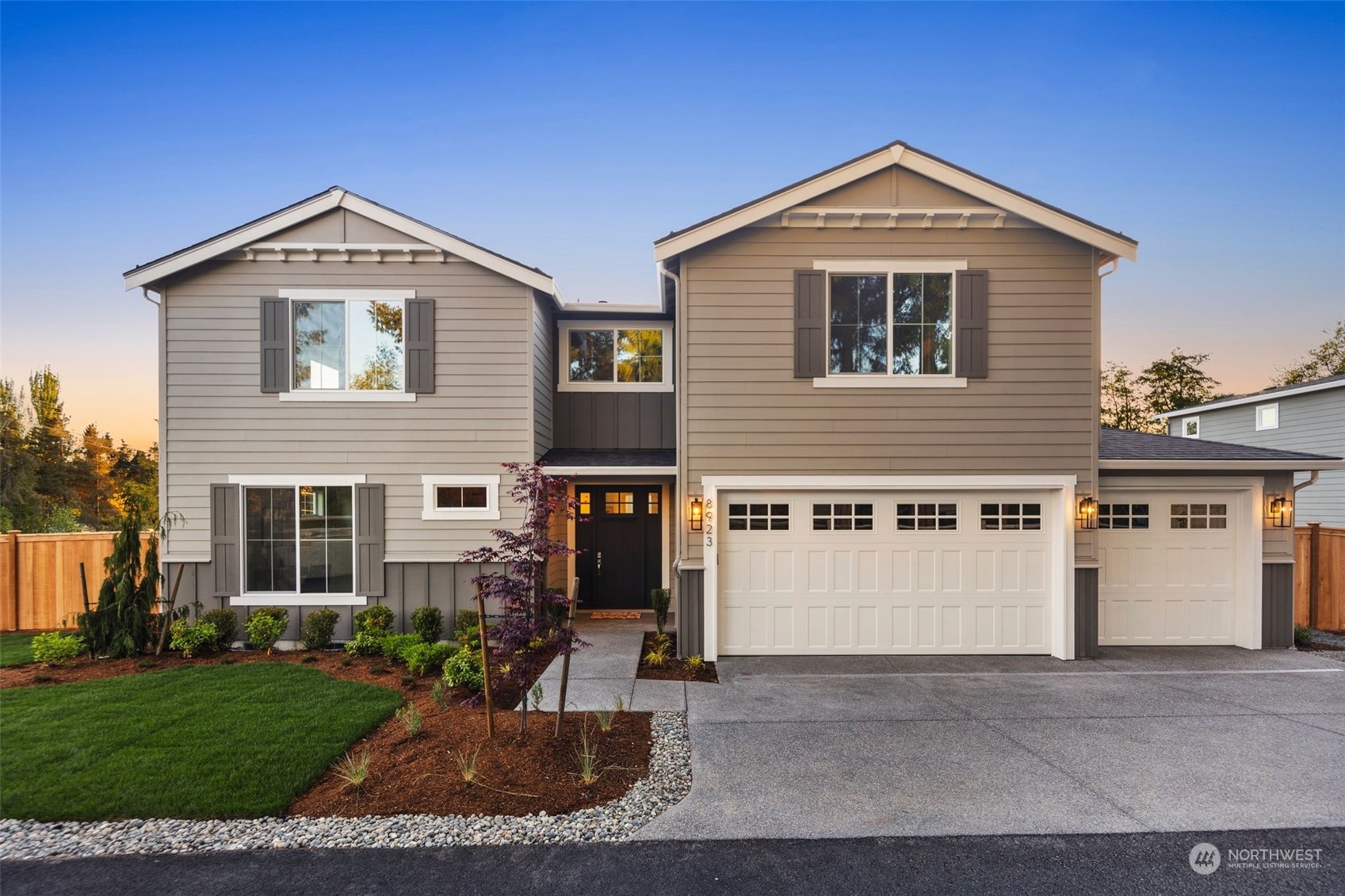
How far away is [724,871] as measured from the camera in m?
3.17

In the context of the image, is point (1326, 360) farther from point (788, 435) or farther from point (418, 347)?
point (418, 347)

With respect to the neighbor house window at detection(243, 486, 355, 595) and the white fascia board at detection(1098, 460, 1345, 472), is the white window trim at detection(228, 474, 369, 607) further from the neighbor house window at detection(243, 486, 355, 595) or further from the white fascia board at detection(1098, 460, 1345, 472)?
the white fascia board at detection(1098, 460, 1345, 472)

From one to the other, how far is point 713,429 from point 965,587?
385cm

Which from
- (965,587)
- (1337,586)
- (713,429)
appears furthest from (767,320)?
(1337,586)

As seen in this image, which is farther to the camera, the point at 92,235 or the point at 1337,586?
the point at 92,235

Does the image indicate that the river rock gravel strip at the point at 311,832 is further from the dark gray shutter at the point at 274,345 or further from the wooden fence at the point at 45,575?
the wooden fence at the point at 45,575

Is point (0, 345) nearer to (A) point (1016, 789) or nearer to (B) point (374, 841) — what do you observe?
(B) point (374, 841)

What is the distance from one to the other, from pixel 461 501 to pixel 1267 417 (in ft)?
62.8

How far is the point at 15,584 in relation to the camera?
9.13 meters

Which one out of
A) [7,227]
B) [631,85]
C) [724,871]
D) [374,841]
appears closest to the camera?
[724,871]

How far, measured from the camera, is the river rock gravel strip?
11.1 ft

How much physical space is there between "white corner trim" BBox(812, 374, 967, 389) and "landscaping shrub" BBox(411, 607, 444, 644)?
591 cm

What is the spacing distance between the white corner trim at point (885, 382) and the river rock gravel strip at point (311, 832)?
5228 millimetres

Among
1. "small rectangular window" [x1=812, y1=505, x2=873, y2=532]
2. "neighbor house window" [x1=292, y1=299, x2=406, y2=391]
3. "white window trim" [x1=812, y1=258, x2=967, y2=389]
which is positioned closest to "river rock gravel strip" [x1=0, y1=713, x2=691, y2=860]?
"small rectangular window" [x1=812, y1=505, x2=873, y2=532]
